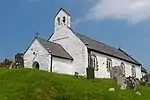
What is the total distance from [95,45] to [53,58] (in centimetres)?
1310

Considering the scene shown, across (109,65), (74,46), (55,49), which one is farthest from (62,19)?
(109,65)

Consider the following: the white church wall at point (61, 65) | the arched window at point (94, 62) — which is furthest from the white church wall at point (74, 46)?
the arched window at point (94, 62)

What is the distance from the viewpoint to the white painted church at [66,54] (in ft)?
188

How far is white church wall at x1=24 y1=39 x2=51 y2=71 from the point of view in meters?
56.5

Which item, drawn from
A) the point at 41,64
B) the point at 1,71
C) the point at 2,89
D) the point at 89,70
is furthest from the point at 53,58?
the point at 2,89

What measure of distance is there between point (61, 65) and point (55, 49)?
137 inches

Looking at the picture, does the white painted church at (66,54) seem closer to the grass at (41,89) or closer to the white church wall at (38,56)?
the white church wall at (38,56)

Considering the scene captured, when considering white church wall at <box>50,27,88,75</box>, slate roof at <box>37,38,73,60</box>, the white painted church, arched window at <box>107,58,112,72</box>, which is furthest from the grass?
arched window at <box>107,58,112,72</box>

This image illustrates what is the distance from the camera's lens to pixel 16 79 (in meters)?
29.7

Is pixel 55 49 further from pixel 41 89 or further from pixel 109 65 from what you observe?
pixel 41 89

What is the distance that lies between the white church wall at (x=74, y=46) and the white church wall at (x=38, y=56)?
698 centimetres

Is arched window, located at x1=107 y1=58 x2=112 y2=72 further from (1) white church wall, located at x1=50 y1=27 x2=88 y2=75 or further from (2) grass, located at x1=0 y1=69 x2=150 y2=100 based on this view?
(2) grass, located at x1=0 y1=69 x2=150 y2=100

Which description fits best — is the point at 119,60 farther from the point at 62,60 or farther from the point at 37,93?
the point at 37,93

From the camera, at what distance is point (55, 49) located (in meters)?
60.2
